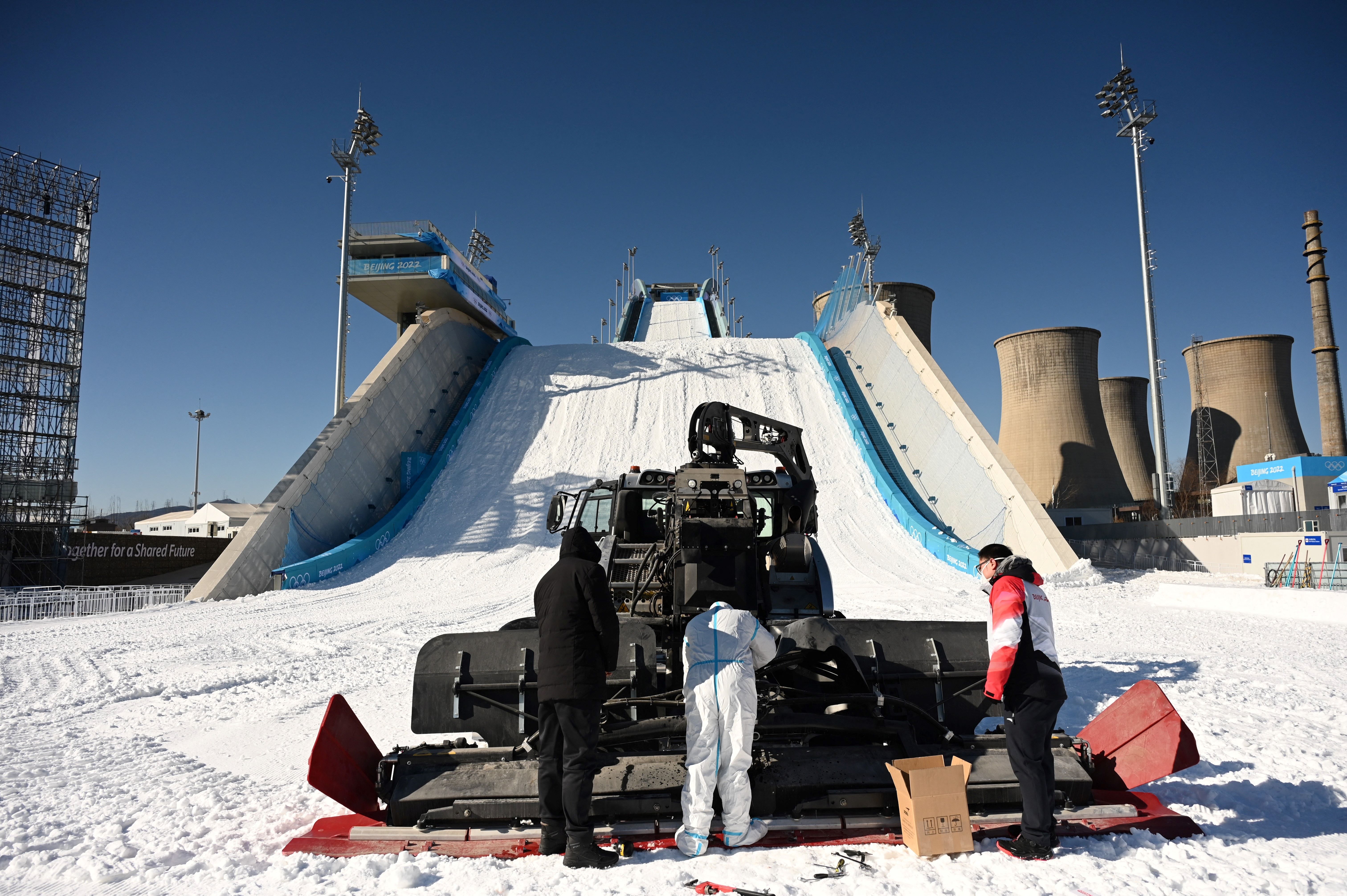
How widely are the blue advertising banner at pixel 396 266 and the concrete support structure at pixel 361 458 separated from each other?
58.9 inches

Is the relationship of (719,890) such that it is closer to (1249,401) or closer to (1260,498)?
(1260,498)

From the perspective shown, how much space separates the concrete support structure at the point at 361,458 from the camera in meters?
15.3

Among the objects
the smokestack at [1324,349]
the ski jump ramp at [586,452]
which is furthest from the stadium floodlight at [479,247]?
the smokestack at [1324,349]

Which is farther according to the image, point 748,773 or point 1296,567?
point 1296,567

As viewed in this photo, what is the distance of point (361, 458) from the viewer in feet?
65.2

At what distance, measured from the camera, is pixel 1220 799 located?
395 centimetres

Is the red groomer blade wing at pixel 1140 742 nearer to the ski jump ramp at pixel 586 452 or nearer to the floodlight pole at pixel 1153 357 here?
the ski jump ramp at pixel 586 452

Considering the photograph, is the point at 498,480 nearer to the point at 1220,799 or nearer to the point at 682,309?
the point at 1220,799

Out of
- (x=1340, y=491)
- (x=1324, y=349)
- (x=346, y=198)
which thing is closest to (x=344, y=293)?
(x=346, y=198)

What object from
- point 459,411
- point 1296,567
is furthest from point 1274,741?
point 459,411

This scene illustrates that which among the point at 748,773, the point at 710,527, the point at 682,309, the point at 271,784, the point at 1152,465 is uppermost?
the point at 682,309

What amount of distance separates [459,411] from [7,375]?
1499 centimetres

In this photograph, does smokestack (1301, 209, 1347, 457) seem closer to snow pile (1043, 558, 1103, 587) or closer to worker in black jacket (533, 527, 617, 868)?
snow pile (1043, 558, 1103, 587)

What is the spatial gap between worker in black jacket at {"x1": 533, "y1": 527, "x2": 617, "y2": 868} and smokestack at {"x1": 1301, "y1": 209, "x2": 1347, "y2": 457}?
3886cm
